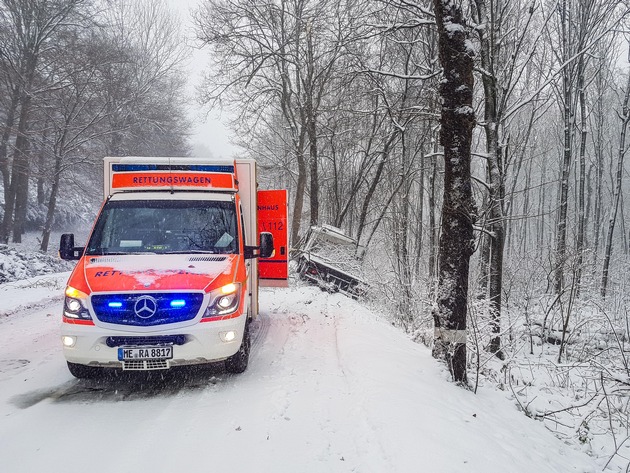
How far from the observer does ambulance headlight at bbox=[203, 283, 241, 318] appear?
499cm

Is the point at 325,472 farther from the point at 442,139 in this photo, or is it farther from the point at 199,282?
the point at 442,139

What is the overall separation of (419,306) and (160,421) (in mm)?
8010

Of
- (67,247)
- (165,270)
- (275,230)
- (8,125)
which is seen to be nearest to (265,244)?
(165,270)

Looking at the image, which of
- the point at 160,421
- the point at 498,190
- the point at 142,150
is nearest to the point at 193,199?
the point at 160,421

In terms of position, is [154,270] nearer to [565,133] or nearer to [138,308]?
[138,308]

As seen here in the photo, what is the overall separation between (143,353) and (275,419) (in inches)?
63.8

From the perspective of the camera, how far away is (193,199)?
634cm

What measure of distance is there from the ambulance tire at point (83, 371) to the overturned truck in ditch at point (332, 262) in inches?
344

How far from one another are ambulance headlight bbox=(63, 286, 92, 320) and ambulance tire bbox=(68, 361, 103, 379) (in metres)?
0.64

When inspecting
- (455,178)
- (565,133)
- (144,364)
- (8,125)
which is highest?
(8,125)

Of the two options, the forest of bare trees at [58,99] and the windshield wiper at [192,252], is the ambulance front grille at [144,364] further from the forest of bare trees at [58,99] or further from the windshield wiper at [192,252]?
the forest of bare trees at [58,99]

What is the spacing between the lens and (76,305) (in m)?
4.87

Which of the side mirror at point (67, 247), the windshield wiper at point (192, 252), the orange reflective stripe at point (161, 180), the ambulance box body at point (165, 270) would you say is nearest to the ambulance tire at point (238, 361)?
the ambulance box body at point (165, 270)

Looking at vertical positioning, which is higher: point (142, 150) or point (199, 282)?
point (142, 150)
